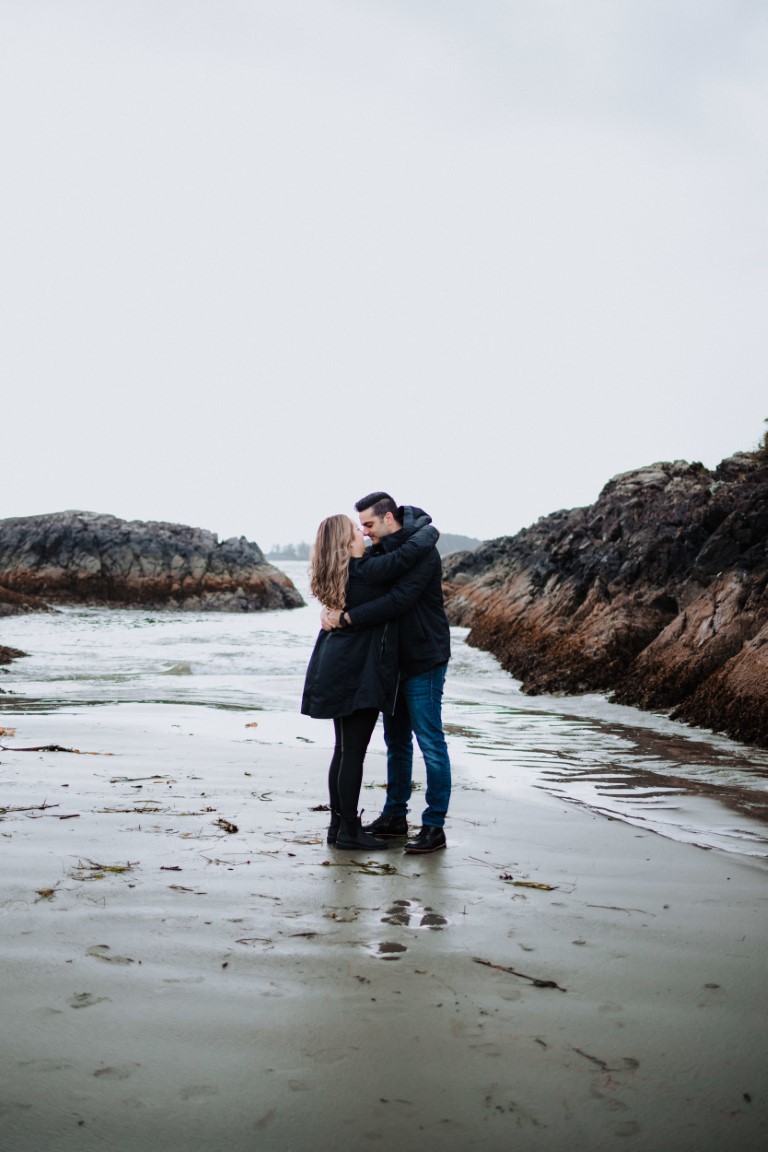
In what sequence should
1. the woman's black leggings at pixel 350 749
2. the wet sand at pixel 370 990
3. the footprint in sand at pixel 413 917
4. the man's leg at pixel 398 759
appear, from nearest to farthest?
the wet sand at pixel 370 990 < the footprint in sand at pixel 413 917 < the woman's black leggings at pixel 350 749 < the man's leg at pixel 398 759

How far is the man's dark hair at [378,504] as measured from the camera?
4.70 meters

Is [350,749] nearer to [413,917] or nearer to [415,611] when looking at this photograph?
[415,611]

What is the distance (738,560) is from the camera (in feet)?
34.4

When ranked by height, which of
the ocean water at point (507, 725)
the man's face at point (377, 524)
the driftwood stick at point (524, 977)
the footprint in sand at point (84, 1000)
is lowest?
the ocean water at point (507, 725)

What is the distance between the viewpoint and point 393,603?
4441 millimetres

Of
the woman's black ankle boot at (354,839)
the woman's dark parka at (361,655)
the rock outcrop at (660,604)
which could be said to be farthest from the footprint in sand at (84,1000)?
the rock outcrop at (660,604)

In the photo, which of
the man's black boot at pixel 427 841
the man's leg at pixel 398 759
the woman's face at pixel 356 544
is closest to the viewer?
the man's black boot at pixel 427 841

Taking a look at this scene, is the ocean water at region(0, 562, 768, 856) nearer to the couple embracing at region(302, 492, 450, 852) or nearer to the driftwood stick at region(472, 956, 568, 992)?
the couple embracing at region(302, 492, 450, 852)

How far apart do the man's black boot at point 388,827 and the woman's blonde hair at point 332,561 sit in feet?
3.91

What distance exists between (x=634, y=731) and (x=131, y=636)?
1725 centimetres

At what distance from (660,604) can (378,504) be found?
8810 mm

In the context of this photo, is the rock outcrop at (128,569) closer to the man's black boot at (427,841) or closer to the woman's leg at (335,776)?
the woman's leg at (335,776)

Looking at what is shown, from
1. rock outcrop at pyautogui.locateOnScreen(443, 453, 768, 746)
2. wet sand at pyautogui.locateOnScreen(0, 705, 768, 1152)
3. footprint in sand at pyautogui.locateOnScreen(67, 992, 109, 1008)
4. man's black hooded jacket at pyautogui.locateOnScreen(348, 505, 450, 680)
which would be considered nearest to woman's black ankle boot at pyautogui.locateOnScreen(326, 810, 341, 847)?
wet sand at pyautogui.locateOnScreen(0, 705, 768, 1152)

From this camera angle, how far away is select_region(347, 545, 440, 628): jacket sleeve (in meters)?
4.42
